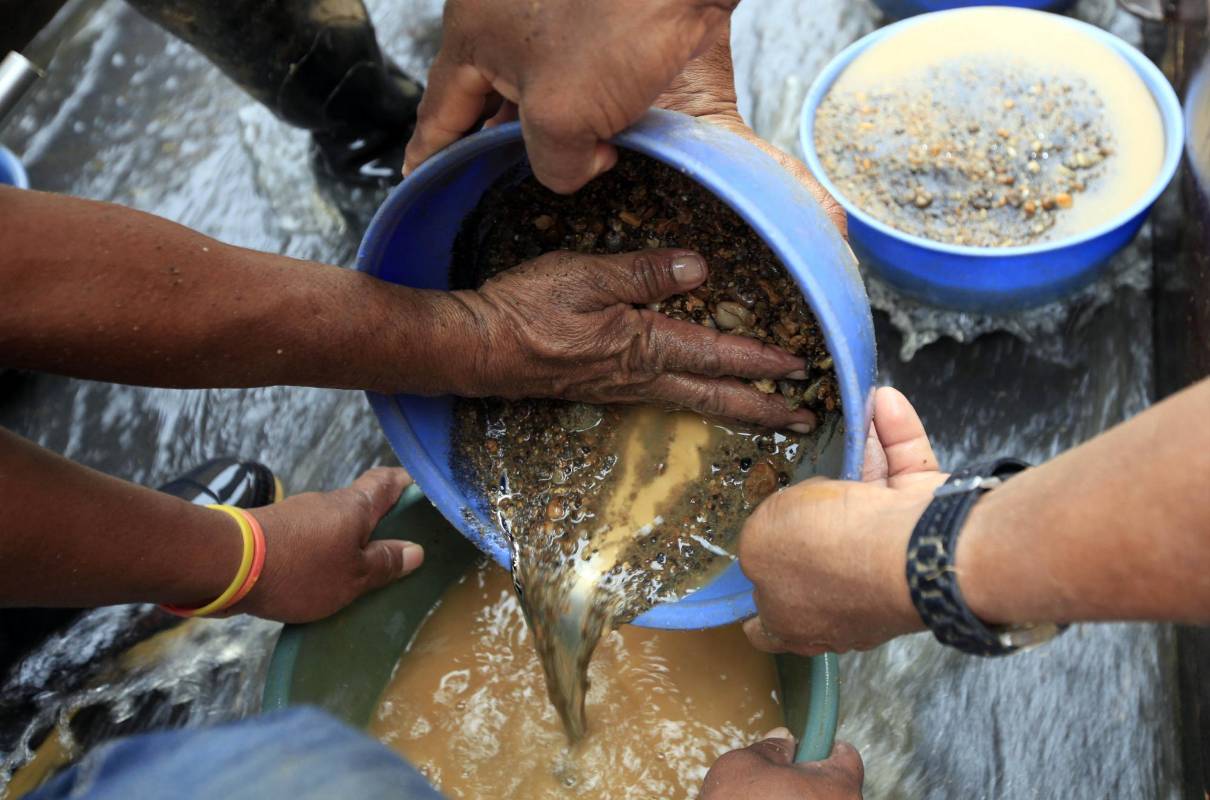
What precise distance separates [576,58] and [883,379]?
116 cm

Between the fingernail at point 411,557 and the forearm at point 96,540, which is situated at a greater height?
the forearm at point 96,540

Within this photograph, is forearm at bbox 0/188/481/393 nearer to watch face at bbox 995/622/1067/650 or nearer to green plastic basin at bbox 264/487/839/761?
green plastic basin at bbox 264/487/839/761

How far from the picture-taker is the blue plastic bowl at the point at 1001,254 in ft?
5.61

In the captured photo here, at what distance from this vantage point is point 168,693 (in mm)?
1757

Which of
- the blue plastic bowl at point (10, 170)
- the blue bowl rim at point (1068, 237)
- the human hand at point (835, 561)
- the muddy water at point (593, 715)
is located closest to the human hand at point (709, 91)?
the blue bowl rim at point (1068, 237)

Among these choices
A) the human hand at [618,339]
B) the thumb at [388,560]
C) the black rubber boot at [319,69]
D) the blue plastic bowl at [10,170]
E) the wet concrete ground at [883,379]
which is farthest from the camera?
the blue plastic bowl at [10,170]

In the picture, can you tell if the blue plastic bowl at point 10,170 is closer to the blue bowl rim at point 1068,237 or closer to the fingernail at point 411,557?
the fingernail at point 411,557

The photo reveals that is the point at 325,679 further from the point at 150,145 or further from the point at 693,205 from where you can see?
the point at 150,145

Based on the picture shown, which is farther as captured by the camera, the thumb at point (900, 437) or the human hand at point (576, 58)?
the thumb at point (900, 437)

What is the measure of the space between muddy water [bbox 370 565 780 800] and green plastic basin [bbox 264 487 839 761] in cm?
6

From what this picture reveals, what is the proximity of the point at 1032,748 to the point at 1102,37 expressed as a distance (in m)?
1.28

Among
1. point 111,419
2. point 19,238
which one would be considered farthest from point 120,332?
point 111,419

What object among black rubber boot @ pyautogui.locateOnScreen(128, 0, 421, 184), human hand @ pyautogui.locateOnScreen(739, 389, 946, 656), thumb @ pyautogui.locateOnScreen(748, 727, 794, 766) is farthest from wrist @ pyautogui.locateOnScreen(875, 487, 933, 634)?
black rubber boot @ pyautogui.locateOnScreen(128, 0, 421, 184)

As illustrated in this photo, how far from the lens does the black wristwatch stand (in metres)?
0.85
